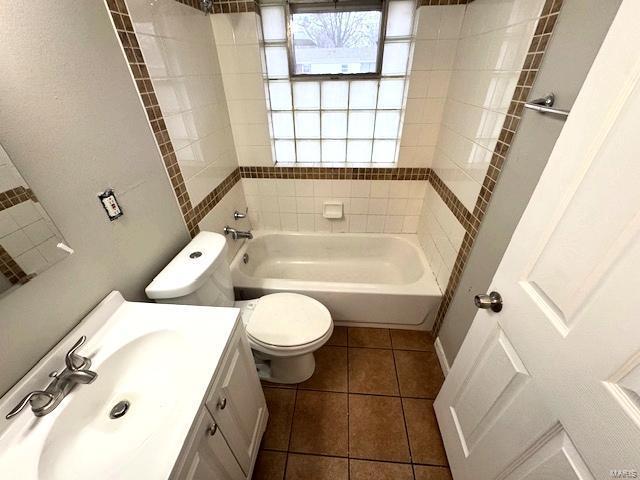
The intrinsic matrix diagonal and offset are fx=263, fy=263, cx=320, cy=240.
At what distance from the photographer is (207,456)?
70cm

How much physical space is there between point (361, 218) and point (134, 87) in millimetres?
1560

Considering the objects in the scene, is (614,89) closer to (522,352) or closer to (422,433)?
(522,352)

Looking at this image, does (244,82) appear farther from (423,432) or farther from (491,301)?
(423,432)

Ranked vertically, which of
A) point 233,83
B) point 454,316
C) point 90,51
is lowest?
point 454,316

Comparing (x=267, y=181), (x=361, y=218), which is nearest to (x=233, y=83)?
(x=267, y=181)

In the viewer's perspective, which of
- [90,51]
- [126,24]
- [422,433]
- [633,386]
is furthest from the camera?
[422,433]

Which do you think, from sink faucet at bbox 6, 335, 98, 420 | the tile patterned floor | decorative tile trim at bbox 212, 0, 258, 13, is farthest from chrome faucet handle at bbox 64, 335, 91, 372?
decorative tile trim at bbox 212, 0, 258, 13

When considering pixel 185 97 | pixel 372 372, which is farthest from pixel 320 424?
pixel 185 97

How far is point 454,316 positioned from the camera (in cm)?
143

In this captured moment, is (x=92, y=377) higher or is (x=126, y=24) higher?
(x=126, y=24)

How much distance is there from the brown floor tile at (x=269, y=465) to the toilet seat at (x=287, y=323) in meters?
0.47

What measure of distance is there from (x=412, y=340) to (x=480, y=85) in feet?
4.84

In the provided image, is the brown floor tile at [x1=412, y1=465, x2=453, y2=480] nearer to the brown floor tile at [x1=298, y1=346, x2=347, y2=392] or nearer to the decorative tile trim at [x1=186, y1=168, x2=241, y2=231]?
the brown floor tile at [x1=298, y1=346, x2=347, y2=392]

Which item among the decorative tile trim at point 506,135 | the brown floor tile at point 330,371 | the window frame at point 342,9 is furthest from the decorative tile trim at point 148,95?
the decorative tile trim at point 506,135
